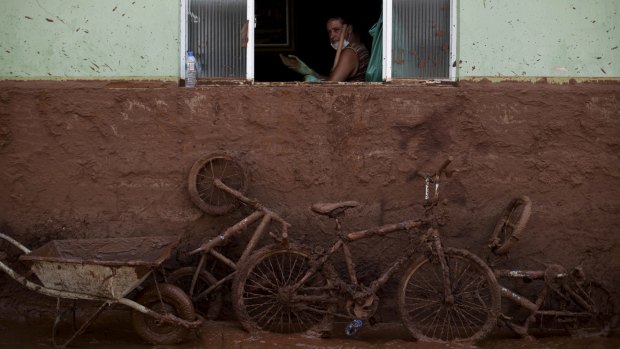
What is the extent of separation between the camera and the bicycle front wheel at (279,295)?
5352 millimetres

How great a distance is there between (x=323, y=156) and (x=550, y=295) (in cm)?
212

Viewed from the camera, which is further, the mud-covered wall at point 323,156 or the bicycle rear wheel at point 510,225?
the mud-covered wall at point 323,156

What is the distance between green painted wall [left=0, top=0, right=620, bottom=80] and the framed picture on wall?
3.55 m

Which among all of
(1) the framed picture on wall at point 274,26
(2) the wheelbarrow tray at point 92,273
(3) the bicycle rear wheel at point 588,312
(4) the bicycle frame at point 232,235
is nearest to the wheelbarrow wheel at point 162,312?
(2) the wheelbarrow tray at point 92,273

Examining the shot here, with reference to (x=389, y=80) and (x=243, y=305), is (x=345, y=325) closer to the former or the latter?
(x=243, y=305)

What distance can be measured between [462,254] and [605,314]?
1.39 metres

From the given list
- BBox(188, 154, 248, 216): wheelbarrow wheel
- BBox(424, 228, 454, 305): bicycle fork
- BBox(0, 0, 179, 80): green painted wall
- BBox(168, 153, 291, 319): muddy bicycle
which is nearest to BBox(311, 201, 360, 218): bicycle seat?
BBox(168, 153, 291, 319): muddy bicycle

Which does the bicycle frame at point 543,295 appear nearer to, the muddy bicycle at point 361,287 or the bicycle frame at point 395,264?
the muddy bicycle at point 361,287

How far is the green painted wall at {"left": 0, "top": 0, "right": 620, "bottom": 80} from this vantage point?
5.87 metres

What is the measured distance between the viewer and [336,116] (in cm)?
592

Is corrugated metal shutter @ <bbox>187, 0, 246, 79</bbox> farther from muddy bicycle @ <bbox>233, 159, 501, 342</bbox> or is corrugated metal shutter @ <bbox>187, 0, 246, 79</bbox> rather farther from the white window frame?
muddy bicycle @ <bbox>233, 159, 501, 342</bbox>

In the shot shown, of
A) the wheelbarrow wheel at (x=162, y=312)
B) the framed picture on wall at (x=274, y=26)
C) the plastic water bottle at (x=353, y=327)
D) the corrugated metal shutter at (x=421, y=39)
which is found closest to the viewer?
the wheelbarrow wheel at (x=162, y=312)

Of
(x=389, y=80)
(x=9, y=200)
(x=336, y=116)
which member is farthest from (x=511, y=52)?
(x=9, y=200)

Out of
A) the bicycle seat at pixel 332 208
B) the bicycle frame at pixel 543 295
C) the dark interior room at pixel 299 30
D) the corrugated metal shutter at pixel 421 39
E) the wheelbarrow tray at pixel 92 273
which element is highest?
the dark interior room at pixel 299 30
